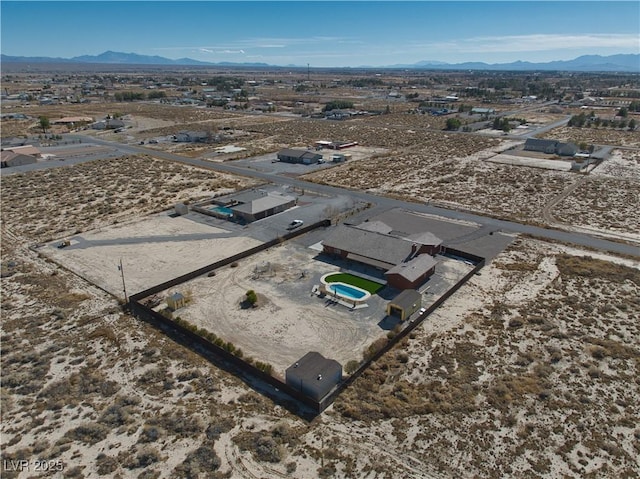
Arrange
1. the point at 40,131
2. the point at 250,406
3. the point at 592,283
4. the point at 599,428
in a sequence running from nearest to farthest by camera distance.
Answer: the point at 599,428 < the point at 250,406 < the point at 592,283 < the point at 40,131

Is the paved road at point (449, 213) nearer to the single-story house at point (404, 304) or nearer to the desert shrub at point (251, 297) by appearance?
the single-story house at point (404, 304)

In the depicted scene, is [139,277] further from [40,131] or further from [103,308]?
[40,131]

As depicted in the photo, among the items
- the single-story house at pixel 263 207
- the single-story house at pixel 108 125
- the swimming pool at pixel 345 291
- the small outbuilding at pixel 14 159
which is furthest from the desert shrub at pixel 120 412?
the single-story house at pixel 108 125

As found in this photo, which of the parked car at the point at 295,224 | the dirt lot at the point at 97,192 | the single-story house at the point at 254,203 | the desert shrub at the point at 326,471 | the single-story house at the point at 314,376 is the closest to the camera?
the desert shrub at the point at 326,471

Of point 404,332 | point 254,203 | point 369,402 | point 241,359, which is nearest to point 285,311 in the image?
point 241,359

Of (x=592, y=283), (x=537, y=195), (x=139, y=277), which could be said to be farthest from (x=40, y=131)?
(x=592, y=283)

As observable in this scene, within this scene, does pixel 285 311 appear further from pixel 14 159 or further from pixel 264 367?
pixel 14 159
